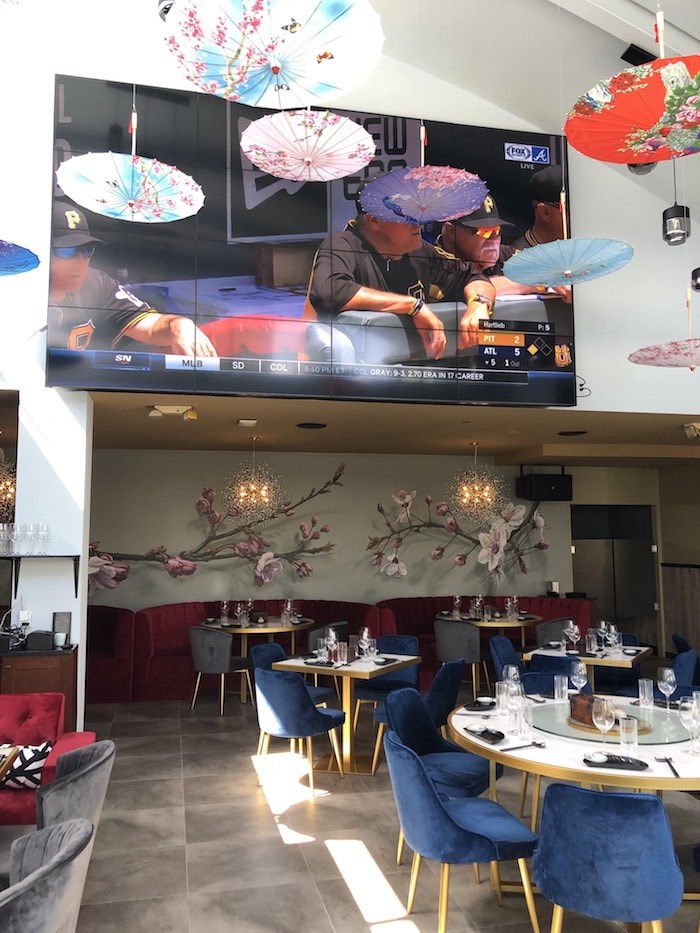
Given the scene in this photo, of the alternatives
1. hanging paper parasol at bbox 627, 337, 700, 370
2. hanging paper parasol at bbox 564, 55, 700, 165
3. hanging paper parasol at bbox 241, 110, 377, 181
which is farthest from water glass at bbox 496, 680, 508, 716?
hanging paper parasol at bbox 241, 110, 377, 181

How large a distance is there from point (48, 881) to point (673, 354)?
499 centimetres

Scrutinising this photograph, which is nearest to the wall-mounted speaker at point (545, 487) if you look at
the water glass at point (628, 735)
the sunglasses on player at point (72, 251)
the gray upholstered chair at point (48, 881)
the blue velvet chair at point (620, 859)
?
the sunglasses on player at point (72, 251)

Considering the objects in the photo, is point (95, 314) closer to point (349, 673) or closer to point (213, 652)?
point (349, 673)

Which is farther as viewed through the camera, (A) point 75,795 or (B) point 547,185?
(B) point 547,185

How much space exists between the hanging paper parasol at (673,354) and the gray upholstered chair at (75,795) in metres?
4.44

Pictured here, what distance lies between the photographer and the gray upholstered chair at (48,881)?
219 centimetres

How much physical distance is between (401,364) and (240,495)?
3907mm

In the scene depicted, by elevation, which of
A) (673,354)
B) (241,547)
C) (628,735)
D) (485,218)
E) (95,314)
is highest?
(485,218)

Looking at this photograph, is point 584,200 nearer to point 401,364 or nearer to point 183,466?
point 401,364

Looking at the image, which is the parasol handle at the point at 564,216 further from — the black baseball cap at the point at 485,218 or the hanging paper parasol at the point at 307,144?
the hanging paper parasol at the point at 307,144

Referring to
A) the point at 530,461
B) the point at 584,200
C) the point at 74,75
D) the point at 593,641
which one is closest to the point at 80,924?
the point at 593,641

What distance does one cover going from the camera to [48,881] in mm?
2264

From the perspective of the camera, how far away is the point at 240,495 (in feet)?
32.0

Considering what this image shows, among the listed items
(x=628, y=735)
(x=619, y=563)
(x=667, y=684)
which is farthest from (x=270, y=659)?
(x=619, y=563)
